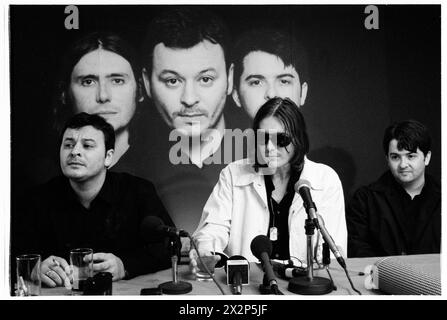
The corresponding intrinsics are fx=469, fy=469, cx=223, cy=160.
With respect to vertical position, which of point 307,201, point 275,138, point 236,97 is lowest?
point 307,201

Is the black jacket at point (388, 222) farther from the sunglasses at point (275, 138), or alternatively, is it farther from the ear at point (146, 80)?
the ear at point (146, 80)

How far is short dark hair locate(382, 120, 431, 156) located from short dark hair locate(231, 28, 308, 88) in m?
0.75

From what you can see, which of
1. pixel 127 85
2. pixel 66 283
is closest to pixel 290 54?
pixel 127 85

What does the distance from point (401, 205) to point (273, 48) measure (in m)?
1.49

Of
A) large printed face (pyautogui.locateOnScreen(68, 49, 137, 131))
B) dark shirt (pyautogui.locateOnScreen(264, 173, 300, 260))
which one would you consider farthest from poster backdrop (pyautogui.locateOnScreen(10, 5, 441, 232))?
dark shirt (pyautogui.locateOnScreen(264, 173, 300, 260))

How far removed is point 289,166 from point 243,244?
0.66 meters

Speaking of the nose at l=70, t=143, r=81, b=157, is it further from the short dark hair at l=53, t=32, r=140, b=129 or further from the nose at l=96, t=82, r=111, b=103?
the nose at l=96, t=82, r=111, b=103

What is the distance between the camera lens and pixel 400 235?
346cm

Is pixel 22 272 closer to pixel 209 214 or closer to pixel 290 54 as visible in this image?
pixel 209 214

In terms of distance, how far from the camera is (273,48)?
344cm

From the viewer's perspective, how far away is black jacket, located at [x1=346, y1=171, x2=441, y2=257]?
11.3 ft

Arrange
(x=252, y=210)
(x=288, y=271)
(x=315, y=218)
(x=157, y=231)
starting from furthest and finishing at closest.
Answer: (x=252, y=210), (x=288, y=271), (x=157, y=231), (x=315, y=218)

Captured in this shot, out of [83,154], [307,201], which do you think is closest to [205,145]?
[83,154]

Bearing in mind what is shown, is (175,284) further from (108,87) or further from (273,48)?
(273,48)
